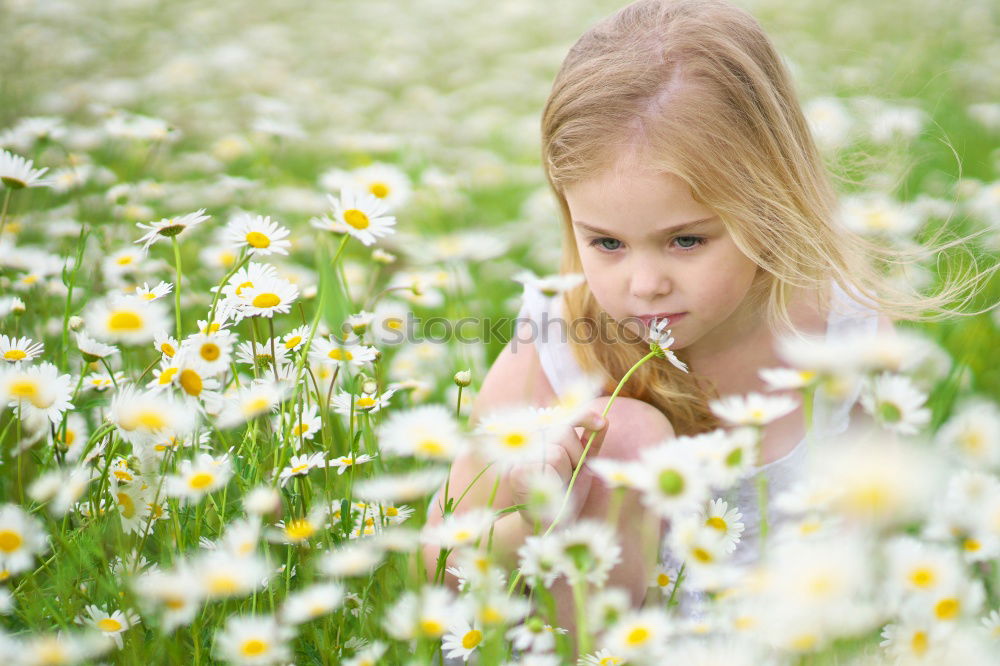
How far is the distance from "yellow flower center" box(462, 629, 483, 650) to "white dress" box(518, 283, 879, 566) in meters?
0.58

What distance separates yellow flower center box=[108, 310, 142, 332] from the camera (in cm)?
84

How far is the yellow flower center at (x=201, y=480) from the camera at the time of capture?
2.61 feet

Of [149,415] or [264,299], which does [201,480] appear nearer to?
[149,415]

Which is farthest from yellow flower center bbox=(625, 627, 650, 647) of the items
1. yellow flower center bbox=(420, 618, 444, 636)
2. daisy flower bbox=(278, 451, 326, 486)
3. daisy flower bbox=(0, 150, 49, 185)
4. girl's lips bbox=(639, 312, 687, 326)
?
daisy flower bbox=(0, 150, 49, 185)

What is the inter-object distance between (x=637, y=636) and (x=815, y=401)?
0.70 metres

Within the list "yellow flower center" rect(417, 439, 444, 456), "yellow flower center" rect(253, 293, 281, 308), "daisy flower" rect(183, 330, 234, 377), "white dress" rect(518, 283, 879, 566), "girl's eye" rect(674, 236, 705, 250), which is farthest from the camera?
"white dress" rect(518, 283, 879, 566)

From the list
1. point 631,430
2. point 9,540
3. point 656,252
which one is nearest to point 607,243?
point 656,252

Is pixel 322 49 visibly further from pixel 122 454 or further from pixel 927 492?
pixel 927 492

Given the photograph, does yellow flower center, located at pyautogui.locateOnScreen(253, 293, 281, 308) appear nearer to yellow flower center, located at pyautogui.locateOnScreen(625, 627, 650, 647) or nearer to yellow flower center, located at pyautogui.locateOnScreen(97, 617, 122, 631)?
yellow flower center, located at pyautogui.locateOnScreen(97, 617, 122, 631)

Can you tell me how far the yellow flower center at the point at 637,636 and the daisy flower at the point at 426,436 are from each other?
18 cm

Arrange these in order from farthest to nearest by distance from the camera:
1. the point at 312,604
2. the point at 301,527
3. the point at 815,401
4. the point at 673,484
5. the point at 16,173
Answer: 1. the point at 815,401
2. the point at 16,173
3. the point at 301,527
4. the point at 312,604
5. the point at 673,484

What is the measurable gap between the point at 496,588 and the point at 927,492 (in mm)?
377

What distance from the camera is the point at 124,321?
2.76ft

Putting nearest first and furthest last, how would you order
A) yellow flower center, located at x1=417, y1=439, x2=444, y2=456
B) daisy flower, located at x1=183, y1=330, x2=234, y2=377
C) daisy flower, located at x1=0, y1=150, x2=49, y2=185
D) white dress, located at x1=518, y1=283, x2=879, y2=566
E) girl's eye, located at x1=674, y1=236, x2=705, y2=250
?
yellow flower center, located at x1=417, y1=439, x2=444, y2=456
daisy flower, located at x1=183, y1=330, x2=234, y2=377
girl's eye, located at x1=674, y1=236, x2=705, y2=250
daisy flower, located at x1=0, y1=150, x2=49, y2=185
white dress, located at x1=518, y1=283, x2=879, y2=566
